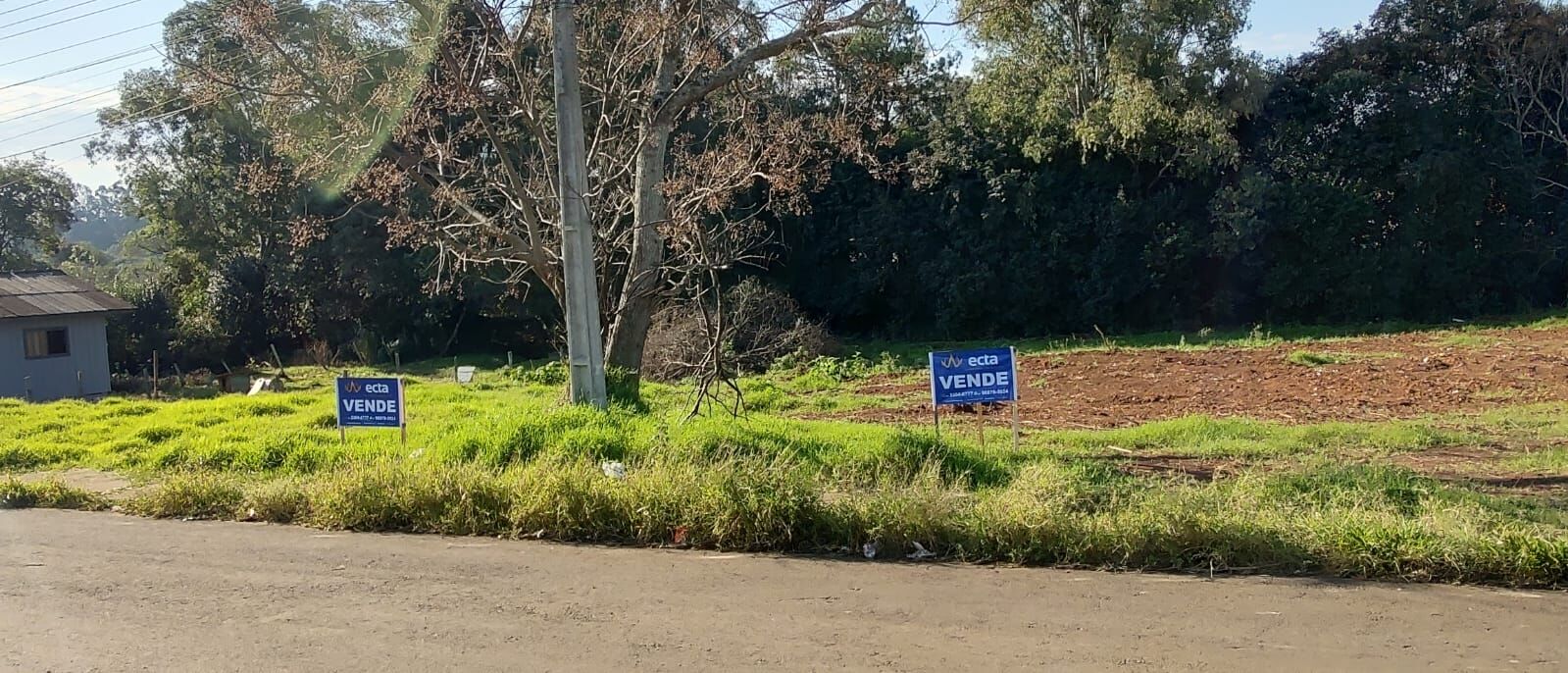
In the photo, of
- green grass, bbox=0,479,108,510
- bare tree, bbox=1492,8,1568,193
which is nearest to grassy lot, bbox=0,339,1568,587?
green grass, bbox=0,479,108,510

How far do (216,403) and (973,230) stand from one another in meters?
22.4

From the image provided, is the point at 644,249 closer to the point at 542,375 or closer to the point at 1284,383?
the point at 1284,383

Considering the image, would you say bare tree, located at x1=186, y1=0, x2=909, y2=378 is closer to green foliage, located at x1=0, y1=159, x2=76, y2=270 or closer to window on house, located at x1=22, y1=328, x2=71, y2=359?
window on house, located at x1=22, y1=328, x2=71, y2=359

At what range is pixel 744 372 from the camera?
92.4 feet

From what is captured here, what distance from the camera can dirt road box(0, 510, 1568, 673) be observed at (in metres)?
5.57

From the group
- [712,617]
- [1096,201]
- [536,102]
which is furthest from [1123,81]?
[712,617]

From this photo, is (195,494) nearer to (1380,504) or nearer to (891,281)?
(1380,504)

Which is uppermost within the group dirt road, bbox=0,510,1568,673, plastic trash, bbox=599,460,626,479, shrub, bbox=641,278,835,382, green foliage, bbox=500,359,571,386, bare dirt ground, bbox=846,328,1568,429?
shrub, bbox=641,278,835,382

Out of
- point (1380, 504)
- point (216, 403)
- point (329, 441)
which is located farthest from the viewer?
point (216, 403)

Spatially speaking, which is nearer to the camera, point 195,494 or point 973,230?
point 195,494

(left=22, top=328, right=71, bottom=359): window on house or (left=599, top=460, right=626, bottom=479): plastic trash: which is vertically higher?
(left=22, top=328, right=71, bottom=359): window on house

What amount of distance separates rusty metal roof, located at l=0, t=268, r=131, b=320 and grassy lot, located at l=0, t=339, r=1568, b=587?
19278mm

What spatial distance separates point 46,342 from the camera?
3152 centimetres

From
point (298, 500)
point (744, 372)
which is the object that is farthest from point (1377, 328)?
point (298, 500)
